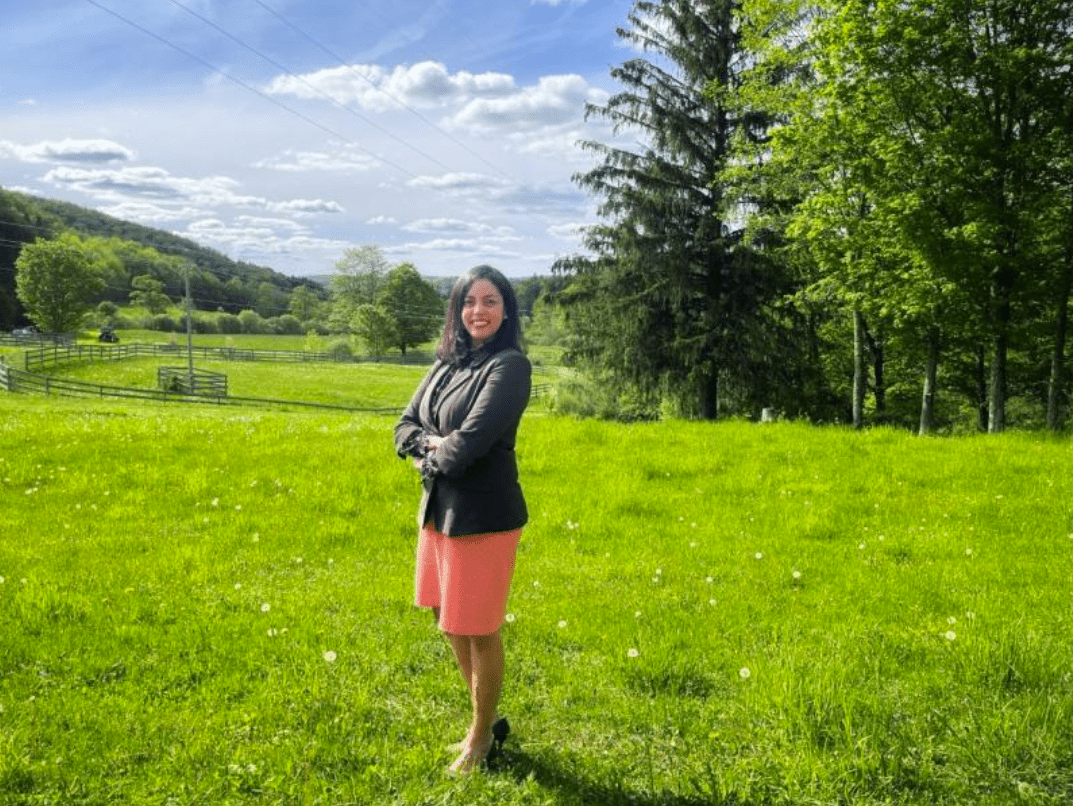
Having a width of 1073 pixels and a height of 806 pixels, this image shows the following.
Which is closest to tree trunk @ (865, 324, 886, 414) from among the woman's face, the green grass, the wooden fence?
the wooden fence

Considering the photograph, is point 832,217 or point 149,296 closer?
point 832,217

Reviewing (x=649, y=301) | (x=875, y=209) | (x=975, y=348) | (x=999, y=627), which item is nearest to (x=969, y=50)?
(x=875, y=209)

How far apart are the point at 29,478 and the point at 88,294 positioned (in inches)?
4070

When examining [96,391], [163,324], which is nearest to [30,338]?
[163,324]

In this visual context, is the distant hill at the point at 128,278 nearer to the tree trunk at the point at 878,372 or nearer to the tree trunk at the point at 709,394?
the tree trunk at the point at 878,372

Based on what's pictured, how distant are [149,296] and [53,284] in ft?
119

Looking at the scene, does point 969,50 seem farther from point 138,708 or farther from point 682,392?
point 138,708

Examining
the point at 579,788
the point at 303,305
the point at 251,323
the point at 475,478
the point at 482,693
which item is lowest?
the point at 579,788

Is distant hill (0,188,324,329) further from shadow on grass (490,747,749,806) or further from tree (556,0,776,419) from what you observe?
shadow on grass (490,747,749,806)

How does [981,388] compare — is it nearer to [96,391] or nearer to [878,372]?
[878,372]

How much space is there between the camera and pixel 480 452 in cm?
370

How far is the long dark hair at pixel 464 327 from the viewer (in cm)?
407

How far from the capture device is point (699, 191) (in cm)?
2559

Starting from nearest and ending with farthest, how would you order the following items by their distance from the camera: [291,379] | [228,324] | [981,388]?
1. [981,388]
2. [291,379]
3. [228,324]
